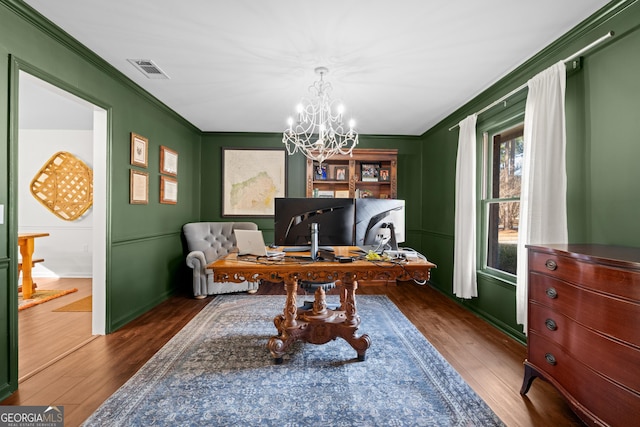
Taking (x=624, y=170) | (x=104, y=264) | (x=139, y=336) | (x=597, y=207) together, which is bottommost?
(x=139, y=336)

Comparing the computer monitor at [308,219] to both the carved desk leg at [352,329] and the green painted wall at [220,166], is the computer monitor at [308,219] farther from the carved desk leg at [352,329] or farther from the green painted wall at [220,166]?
the green painted wall at [220,166]

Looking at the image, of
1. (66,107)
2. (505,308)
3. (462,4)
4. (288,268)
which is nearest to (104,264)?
(288,268)

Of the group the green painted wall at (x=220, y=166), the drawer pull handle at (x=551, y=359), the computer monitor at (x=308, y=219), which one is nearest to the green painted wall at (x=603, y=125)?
the drawer pull handle at (x=551, y=359)

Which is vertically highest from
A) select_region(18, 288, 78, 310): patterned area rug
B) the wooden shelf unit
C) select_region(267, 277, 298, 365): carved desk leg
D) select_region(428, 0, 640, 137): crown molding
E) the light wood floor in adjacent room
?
select_region(428, 0, 640, 137): crown molding

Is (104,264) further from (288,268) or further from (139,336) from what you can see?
(288,268)

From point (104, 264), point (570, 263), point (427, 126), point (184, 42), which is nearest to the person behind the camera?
point (570, 263)

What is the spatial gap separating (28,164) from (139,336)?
4.16 metres

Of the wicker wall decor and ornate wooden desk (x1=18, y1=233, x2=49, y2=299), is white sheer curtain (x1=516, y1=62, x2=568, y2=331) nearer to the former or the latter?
ornate wooden desk (x1=18, y1=233, x2=49, y2=299)

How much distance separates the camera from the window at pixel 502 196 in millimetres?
2980

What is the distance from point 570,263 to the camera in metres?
1.57

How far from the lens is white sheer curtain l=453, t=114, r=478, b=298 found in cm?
329

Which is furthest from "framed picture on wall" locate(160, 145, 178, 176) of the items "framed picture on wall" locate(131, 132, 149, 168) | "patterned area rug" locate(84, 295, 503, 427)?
"patterned area rug" locate(84, 295, 503, 427)

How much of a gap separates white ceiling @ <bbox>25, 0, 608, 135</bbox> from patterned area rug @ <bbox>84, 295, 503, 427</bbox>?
2.41m

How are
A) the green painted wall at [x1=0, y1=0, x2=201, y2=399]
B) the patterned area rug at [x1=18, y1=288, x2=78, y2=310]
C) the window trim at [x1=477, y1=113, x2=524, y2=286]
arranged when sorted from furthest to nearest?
the patterned area rug at [x1=18, y1=288, x2=78, y2=310] < the window trim at [x1=477, y1=113, x2=524, y2=286] < the green painted wall at [x1=0, y1=0, x2=201, y2=399]
